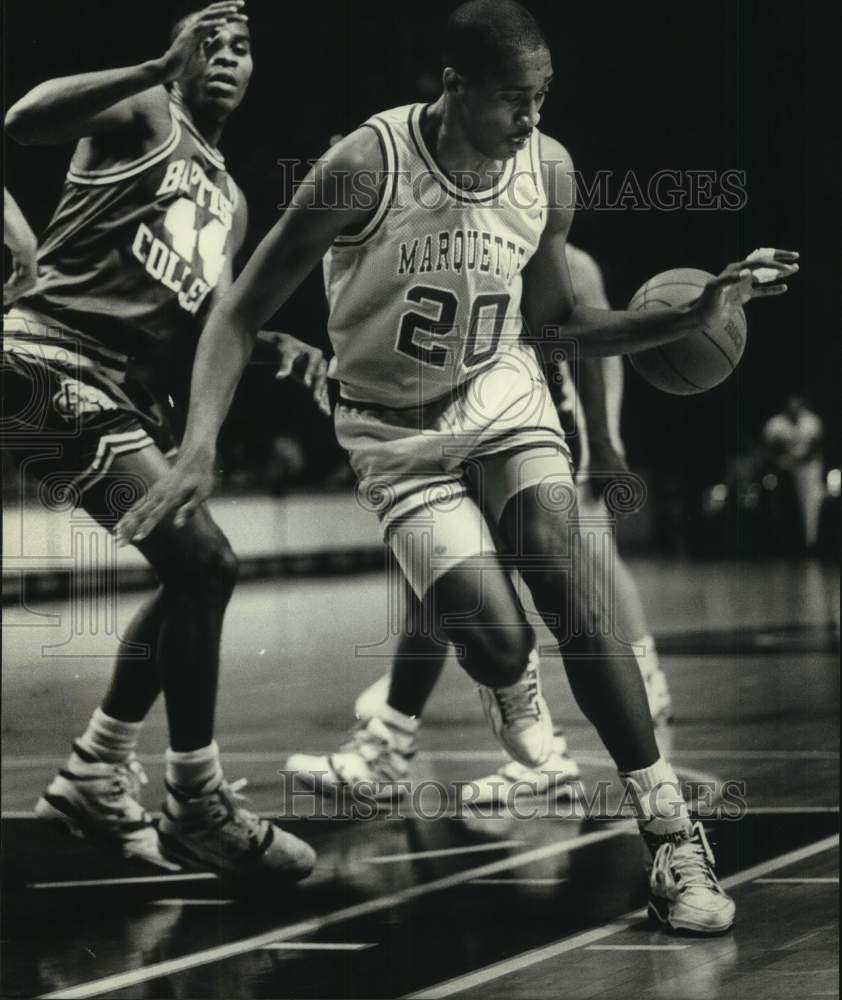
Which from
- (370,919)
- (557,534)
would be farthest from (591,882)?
(557,534)

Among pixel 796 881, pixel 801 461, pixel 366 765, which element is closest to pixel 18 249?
pixel 366 765

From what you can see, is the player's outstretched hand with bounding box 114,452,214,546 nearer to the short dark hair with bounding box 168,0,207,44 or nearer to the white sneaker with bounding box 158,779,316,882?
the white sneaker with bounding box 158,779,316,882

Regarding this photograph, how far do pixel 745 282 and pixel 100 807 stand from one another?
2250 millimetres

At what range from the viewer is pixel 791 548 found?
18500 millimetres

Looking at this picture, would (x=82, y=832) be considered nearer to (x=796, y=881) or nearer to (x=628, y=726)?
(x=628, y=726)

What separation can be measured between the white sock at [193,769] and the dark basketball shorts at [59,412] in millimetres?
701

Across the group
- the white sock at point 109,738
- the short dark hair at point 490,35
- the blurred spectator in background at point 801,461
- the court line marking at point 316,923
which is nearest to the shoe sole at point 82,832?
the white sock at point 109,738

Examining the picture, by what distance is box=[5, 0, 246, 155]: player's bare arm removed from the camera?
13.1 ft

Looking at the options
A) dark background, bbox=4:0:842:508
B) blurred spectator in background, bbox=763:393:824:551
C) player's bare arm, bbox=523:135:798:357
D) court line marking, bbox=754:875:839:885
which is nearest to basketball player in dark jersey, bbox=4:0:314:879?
dark background, bbox=4:0:842:508

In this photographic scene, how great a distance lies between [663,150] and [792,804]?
2.07 meters

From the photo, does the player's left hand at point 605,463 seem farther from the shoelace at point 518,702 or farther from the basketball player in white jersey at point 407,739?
the shoelace at point 518,702

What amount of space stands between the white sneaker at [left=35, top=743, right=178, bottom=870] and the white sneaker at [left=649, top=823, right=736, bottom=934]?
4.84 feet

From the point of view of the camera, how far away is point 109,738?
4.73 metres

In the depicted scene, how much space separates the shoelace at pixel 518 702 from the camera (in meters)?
4.52
